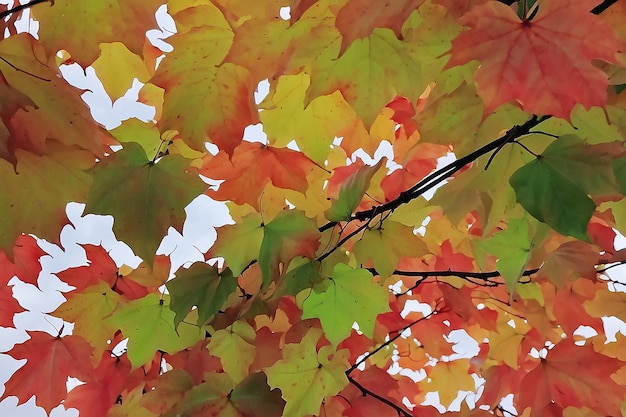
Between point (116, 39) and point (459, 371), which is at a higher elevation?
point (116, 39)

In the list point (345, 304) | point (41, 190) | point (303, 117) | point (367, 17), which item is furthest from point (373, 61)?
point (41, 190)

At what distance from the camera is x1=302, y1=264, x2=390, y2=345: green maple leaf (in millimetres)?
1146

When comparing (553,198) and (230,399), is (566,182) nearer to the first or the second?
(553,198)

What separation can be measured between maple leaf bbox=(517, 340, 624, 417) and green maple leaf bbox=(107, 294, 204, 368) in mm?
841

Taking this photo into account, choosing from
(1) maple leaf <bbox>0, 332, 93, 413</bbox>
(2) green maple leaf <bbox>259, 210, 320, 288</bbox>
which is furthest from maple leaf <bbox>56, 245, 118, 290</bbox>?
(2) green maple leaf <bbox>259, 210, 320, 288</bbox>

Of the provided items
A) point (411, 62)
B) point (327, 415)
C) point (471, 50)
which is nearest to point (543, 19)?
point (471, 50)

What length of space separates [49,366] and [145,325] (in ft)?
0.93

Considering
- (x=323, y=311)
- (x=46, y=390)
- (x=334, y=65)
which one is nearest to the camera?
(x=334, y=65)

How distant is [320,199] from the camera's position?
4.48 ft

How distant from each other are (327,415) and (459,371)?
0.83 m

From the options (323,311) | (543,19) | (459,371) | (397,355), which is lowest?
(459,371)

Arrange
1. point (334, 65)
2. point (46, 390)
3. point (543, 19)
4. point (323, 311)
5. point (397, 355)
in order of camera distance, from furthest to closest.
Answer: point (397, 355) < point (46, 390) < point (323, 311) < point (334, 65) < point (543, 19)

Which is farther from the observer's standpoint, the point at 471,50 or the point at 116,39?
the point at 116,39

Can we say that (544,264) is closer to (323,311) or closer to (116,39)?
(323,311)
